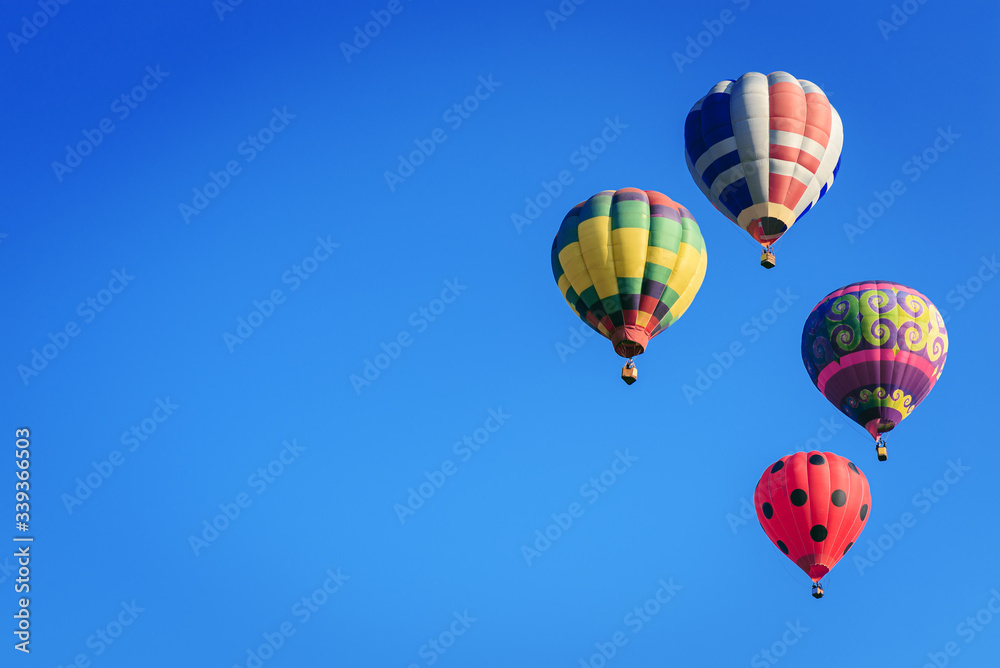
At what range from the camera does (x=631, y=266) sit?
2969 centimetres

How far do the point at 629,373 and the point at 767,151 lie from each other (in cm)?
558

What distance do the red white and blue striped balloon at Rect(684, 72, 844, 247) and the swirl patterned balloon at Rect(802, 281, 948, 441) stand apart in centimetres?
239

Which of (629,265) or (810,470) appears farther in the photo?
(810,470)

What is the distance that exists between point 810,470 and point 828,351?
2624 mm

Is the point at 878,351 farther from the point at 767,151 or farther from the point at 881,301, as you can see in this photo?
the point at 767,151

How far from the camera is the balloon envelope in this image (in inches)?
1171

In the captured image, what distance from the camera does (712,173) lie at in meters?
31.3

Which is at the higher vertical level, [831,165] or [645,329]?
[831,165]

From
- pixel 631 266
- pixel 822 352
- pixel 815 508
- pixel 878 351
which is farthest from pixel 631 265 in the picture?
pixel 815 508

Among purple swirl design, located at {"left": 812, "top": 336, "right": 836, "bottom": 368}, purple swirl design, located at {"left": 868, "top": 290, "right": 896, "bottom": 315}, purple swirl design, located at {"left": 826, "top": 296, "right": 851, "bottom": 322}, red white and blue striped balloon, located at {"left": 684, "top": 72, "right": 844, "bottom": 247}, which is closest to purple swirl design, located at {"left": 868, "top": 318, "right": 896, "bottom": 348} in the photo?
purple swirl design, located at {"left": 868, "top": 290, "right": 896, "bottom": 315}

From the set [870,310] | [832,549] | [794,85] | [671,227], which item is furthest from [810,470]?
[794,85]


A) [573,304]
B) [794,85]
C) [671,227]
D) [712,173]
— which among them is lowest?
[573,304]

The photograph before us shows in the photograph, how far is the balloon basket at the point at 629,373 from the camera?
29.7 meters

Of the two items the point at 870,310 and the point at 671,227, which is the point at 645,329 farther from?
the point at 870,310
